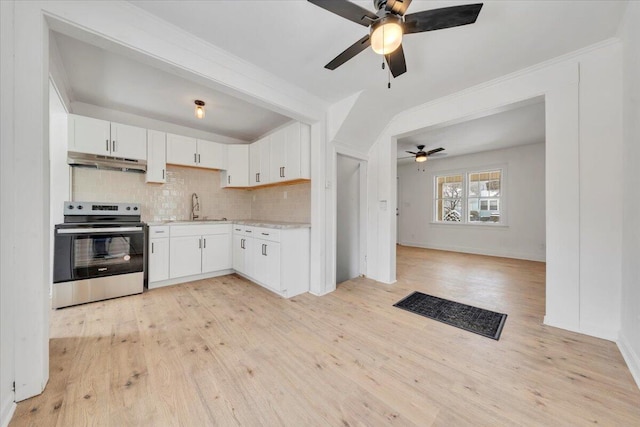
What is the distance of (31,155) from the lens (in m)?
1.37

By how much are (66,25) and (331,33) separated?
182 cm

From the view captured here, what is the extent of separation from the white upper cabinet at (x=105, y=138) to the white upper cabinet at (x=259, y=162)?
156cm

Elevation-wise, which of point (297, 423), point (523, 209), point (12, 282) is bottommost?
point (297, 423)

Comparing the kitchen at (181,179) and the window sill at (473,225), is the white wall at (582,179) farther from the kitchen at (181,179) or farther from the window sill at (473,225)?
the window sill at (473,225)

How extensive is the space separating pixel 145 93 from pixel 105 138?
81cm

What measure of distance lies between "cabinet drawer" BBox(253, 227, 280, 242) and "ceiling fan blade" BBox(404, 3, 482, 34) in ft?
7.64

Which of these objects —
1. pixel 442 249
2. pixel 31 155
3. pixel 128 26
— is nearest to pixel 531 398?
pixel 31 155

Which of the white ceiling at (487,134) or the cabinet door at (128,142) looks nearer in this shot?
the cabinet door at (128,142)

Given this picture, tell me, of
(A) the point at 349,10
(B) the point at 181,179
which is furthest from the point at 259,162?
(A) the point at 349,10

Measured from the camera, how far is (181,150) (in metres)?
3.70

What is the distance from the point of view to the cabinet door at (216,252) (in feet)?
11.9

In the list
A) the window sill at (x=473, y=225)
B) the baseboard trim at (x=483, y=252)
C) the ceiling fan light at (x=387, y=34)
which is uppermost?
the ceiling fan light at (x=387, y=34)

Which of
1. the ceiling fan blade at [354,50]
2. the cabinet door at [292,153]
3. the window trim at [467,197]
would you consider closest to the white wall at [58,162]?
the cabinet door at [292,153]

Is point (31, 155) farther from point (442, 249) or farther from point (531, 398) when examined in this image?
point (442, 249)
